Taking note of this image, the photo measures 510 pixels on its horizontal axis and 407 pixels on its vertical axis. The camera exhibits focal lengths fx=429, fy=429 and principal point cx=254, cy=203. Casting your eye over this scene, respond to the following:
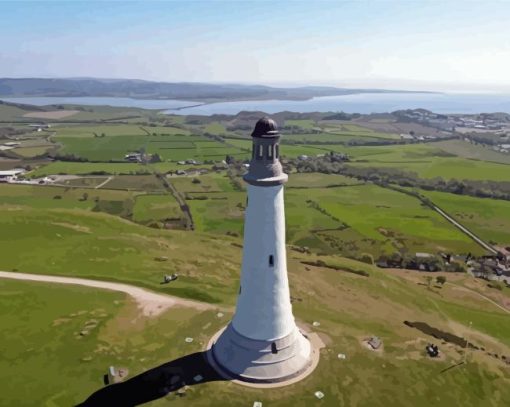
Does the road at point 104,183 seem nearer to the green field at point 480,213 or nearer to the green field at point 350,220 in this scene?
the green field at point 350,220

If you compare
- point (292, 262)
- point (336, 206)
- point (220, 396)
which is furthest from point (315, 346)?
point (336, 206)

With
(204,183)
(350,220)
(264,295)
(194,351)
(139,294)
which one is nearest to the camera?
(264,295)

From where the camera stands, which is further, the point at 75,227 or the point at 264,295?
the point at 75,227

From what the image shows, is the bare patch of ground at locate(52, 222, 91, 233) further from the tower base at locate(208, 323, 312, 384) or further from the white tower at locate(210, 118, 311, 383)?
the tower base at locate(208, 323, 312, 384)

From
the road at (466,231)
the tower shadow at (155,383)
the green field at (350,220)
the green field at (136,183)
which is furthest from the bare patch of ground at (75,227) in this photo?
the road at (466,231)

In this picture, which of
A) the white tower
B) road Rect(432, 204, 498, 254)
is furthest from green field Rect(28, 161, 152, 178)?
the white tower

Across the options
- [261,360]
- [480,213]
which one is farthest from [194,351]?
[480,213]

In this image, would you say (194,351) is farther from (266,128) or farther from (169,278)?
(266,128)
